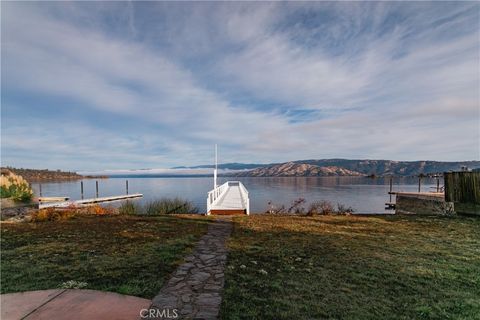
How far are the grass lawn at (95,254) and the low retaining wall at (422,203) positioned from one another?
17.3 m

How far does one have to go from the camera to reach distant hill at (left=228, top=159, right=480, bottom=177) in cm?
12393

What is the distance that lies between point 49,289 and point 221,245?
2.97 meters

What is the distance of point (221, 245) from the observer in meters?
5.50

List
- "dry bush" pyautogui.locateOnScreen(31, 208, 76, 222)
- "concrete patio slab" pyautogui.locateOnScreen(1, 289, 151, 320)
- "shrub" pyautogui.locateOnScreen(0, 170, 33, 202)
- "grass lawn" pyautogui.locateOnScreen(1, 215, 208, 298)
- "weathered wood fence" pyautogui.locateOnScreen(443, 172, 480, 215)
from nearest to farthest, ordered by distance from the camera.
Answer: "concrete patio slab" pyautogui.locateOnScreen(1, 289, 151, 320) → "grass lawn" pyautogui.locateOnScreen(1, 215, 208, 298) → "dry bush" pyautogui.locateOnScreen(31, 208, 76, 222) → "shrub" pyautogui.locateOnScreen(0, 170, 33, 202) → "weathered wood fence" pyautogui.locateOnScreen(443, 172, 480, 215)

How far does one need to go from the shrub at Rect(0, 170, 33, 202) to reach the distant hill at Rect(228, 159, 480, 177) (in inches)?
5094

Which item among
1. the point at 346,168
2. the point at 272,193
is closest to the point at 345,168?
the point at 346,168

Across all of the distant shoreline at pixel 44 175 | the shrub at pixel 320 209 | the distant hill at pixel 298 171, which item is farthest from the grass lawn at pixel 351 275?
the distant hill at pixel 298 171

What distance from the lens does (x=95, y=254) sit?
4754 mm

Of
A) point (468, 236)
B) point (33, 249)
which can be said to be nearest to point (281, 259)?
point (33, 249)

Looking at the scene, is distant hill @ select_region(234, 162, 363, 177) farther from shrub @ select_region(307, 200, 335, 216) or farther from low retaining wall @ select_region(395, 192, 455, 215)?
shrub @ select_region(307, 200, 335, 216)

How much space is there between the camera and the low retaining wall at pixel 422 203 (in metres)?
18.8

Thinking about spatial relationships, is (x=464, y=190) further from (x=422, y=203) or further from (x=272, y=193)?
(x=272, y=193)

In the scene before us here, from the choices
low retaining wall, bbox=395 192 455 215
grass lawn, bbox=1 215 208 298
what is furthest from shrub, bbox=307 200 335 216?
low retaining wall, bbox=395 192 455 215

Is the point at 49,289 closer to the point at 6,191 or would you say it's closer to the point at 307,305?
the point at 307,305
